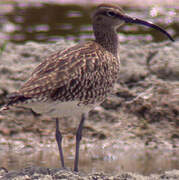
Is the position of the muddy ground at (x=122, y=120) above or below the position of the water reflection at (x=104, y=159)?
above

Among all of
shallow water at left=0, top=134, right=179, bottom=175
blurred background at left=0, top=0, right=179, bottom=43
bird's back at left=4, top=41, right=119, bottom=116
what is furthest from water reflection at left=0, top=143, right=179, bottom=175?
blurred background at left=0, top=0, right=179, bottom=43

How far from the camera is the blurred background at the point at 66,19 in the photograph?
13930mm

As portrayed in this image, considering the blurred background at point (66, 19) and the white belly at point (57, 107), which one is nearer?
the white belly at point (57, 107)

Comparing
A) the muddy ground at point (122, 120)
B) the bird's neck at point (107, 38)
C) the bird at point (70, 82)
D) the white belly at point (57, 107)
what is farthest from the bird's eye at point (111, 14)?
the muddy ground at point (122, 120)

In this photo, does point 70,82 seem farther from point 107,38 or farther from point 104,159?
point 104,159

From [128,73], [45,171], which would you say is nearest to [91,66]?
[45,171]

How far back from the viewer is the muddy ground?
28.2ft

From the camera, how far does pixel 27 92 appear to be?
6.34 m

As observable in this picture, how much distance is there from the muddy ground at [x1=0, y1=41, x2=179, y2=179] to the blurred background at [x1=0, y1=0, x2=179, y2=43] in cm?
246

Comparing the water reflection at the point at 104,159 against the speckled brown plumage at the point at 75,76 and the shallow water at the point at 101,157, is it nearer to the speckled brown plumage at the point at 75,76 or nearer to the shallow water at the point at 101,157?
the shallow water at the point at 101,157

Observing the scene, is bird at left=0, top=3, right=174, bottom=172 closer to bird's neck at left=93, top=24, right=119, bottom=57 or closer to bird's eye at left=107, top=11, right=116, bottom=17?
bird's neck at left=93, top=24, right=119, bottom=57

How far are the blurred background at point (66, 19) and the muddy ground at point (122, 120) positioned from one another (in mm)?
2455

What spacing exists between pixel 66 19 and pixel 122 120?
7.56 m

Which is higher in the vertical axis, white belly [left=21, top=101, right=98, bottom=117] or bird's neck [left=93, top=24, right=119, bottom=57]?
bird's neck [left=93, top=24, right=119, bottom=57]
